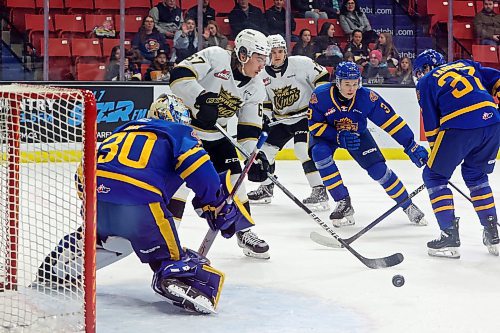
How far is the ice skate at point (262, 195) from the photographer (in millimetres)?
5297

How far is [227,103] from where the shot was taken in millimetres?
3854

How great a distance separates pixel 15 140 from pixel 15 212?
0.74ft

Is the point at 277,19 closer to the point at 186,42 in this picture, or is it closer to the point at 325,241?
the point at 186,42

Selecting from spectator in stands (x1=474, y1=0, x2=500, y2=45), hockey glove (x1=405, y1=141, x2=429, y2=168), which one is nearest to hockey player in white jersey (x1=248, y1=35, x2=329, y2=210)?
hockey glove (x1=405, y1=141, x2=429, y2=168)

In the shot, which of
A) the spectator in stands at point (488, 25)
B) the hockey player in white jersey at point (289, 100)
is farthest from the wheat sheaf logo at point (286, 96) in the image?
the spectator in stands at point (488, 25)

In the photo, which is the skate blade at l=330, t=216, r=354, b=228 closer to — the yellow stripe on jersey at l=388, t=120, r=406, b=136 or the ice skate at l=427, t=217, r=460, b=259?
the yellow stripe on jersey at l=388, t=120, r=406, b=136

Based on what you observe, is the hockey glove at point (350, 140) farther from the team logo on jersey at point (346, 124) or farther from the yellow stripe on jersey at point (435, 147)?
the yellow stripe on jersey at point (435, 147)

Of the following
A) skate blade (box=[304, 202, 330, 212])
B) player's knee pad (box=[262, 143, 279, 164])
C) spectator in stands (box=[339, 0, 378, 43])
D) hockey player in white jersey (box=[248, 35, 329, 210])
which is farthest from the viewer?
spectator in stands (box=[339, 0, 378, 43])

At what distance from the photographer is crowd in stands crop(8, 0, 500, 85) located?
24.1 feet

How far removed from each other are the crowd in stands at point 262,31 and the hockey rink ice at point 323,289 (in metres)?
2.90

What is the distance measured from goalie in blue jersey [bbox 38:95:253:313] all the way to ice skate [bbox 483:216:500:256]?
4.63 ft

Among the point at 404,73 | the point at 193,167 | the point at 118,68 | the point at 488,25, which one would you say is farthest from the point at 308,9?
the point at 193,167

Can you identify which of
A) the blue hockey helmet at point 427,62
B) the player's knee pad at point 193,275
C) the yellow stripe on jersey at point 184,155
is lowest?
the player's knee pad at point 193,275

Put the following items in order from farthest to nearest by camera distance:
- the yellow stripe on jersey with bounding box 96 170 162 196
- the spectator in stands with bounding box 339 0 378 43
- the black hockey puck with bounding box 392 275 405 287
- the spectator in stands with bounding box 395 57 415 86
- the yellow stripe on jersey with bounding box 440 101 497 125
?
1. the spectator in stands with bounding box 339 0 378 43
2. the spectator in stands with bounding box 395 57 415 86
3. the yellow stripe on jersey with bounding box 440 101 497 125
4. the black hockey puck with bounding box 392 275 405 287
5. the yellow stripe on jersey with bounding box 96 170 162 196
